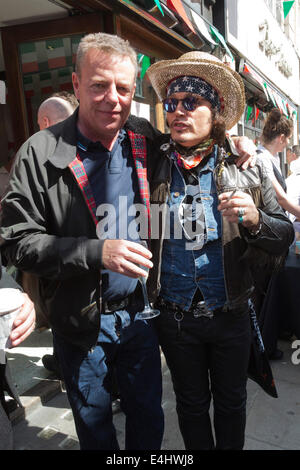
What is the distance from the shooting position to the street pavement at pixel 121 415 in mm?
2514

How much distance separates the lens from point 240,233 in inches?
71.8

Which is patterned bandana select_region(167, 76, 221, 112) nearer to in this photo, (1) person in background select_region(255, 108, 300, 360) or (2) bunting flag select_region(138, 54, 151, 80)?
(1) person in background select_region(255, 108, 300, 360)

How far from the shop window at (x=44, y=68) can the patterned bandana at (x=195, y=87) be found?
2648 mm

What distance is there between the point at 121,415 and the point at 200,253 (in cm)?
164

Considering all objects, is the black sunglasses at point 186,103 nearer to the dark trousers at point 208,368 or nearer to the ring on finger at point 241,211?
the ring on finger at point 241,211

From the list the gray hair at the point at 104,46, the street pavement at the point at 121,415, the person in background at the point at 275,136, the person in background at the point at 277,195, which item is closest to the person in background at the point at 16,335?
the gray hair at the point at 104,46

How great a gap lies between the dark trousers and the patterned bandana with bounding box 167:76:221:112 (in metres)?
1.07

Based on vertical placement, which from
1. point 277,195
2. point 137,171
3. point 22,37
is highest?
point 22,37

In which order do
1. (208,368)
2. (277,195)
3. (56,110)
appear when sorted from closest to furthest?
(208,368)
(56,110)
(277,195)

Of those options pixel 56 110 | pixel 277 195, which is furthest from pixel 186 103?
pixel 277 195

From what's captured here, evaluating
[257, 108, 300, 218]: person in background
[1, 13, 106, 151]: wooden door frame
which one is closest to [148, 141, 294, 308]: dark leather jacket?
[257, 108, 300, 218]: person in background

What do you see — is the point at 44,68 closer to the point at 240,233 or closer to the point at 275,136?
the point at 275,136

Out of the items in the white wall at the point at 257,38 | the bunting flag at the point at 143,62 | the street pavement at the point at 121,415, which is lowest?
the street pavement at the point at 121,415

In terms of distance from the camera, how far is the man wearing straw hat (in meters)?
1.83
